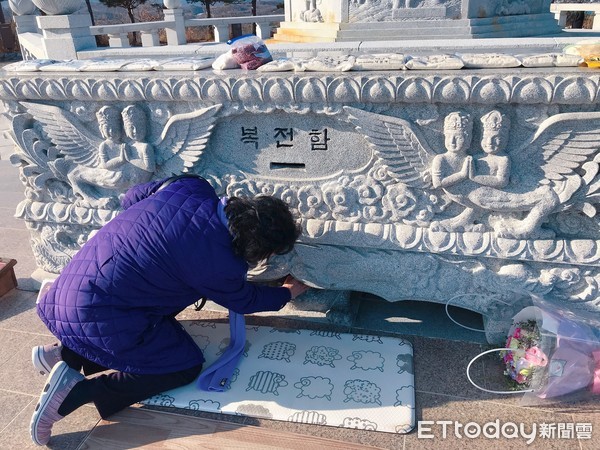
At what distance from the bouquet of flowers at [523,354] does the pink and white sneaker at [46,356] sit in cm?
213

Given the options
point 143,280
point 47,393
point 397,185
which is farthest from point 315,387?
point 47,393

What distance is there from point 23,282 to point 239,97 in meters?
2.01

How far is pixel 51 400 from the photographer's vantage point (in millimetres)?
2123

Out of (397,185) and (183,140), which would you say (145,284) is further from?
(397,185)

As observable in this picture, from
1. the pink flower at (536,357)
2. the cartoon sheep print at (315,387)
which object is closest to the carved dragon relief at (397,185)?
the pink flower at (536,357)

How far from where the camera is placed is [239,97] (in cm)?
246

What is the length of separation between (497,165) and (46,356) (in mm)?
2282

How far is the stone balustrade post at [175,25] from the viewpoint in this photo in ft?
28.5

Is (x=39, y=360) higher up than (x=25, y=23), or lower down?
lower down

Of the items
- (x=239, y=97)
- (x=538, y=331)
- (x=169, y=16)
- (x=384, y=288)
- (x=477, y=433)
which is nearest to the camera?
(x=477, y=433)

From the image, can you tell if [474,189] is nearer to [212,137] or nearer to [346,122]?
[346,122]

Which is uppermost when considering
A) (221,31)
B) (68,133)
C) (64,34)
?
(64,34)

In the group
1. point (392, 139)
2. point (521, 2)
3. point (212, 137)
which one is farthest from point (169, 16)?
point (392, 139)

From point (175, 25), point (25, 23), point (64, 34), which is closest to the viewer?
point (64, 34)
